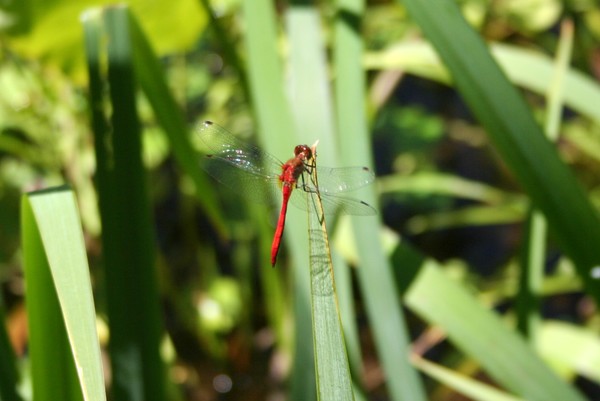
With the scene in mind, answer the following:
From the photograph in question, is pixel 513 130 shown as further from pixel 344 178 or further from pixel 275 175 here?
pixel 275 175

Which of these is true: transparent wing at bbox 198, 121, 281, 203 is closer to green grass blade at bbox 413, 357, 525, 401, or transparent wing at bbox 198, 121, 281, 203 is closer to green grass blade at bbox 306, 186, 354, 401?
green grass blade at bbox 413, 357, 525, 401

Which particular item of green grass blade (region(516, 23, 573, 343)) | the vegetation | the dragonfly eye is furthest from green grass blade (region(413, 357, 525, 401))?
the dragonfly eye

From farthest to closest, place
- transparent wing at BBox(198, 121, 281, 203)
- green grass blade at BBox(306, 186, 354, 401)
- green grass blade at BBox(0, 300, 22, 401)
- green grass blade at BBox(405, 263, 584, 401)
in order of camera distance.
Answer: transparent wing at BBox(198, 121, 281, 203) < green grass blade at BBox(405, 263, 584, 401) < green grass blade at BBox(0, 300, 22, 401) < green grass blade at BBox(306, 186, 354, 401)

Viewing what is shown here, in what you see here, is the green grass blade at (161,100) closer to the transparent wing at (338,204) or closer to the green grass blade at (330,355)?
the transparent wing at (338,204)

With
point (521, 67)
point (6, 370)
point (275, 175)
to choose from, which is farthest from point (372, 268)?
point (521, 67)

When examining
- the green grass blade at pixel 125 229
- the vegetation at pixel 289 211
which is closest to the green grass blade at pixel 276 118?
the vegetation at pixel 289 211

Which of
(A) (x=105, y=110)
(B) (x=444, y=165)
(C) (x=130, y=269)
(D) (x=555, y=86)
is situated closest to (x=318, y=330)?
(C) (x=130, y=269)
